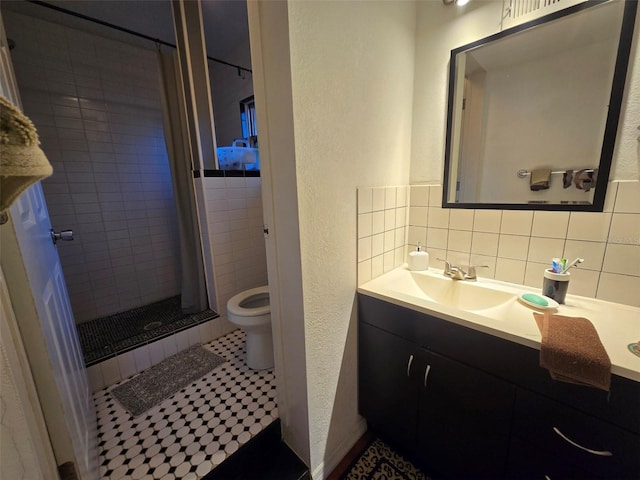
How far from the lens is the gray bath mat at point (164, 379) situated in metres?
1.41

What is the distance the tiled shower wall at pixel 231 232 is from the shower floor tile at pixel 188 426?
25.6 inches

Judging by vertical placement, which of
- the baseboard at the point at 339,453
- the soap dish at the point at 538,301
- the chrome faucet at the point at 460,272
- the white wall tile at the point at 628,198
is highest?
the white wall tile at the point at 628,198

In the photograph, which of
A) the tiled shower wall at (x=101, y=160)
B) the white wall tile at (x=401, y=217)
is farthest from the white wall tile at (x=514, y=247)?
the tiled shower wall at (x=101, y=160)

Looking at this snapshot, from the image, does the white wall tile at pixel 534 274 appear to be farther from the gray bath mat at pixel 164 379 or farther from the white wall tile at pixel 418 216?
the gray bath mat at pixel 164 379

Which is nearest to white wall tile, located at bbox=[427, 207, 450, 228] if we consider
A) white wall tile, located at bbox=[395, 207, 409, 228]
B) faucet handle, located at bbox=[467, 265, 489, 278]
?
white wall tile, located at bbox=[395, 207, 409, 228]

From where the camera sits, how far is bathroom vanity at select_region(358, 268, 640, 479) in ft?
2.18

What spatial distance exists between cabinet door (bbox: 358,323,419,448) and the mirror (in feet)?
2.38

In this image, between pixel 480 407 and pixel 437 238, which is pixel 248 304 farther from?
pixel 480 407

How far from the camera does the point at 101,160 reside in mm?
2104

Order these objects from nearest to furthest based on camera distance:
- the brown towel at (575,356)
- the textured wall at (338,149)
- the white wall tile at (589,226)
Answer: the brown towel at (575,356) → the textured wall at (338,149) → the white wall tile at (589,226)

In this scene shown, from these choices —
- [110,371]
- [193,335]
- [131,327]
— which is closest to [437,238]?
[193,335]

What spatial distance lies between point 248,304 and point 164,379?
2.09ft

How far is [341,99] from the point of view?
0.92 meters

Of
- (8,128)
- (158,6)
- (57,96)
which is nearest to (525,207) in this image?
(8,128)
